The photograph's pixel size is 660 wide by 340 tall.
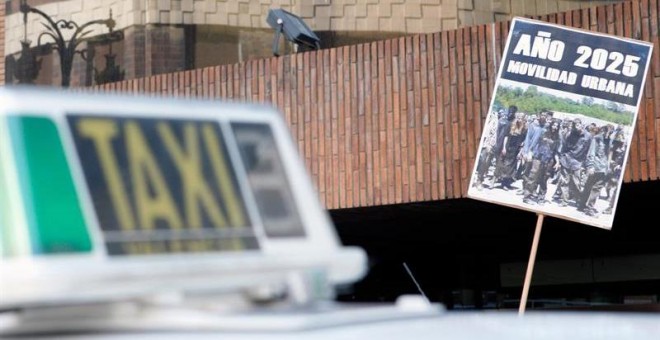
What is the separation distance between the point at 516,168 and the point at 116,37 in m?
7.79

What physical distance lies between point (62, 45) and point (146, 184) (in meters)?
13.6

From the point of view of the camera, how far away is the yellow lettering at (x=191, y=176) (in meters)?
2.72

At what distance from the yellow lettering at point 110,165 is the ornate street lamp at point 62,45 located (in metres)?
13.1

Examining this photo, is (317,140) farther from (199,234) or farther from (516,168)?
(199,234)

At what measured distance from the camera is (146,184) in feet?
8.71

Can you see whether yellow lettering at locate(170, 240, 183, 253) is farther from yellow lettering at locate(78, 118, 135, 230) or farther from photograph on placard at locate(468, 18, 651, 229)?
photograph on placard at locate(468, 18, 651, 229)

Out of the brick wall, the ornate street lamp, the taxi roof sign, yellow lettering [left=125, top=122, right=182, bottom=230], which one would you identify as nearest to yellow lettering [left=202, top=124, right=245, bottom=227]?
the taxi roof sign

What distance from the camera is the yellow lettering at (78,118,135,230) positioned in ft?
8.51

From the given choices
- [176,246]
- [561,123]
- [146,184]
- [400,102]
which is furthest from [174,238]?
[400,102]

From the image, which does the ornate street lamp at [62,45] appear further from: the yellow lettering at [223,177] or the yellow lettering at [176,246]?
the yellow lettering at [176,246]

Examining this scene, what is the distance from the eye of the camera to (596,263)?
19.1m

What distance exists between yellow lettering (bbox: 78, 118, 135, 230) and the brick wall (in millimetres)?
9287

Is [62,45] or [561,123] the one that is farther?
[62,45]

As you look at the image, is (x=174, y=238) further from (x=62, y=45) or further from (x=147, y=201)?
(x=62, y=45)
